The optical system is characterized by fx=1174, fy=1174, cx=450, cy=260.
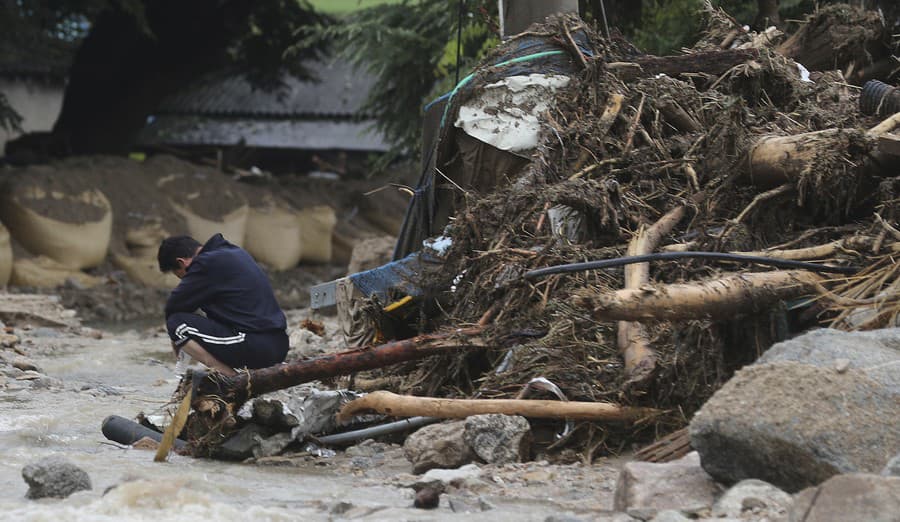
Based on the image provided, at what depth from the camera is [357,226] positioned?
68.0 feet

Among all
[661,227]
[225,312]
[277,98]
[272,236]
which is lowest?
[272,236]

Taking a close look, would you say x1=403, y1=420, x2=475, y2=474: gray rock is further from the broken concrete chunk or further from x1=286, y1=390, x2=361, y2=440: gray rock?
the broken concrete chunk

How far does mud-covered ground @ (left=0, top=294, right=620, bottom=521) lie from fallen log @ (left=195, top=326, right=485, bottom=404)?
1.09 ft

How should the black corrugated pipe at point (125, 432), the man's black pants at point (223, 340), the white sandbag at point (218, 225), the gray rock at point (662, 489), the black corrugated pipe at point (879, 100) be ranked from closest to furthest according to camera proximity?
the gray rock at point (662, 489), the black corrugated pipe at point (125, 432), the black corrugated pipe at point (879, 100), the man's black pants at point (223, 340), the white sandbag at point (218, 225)

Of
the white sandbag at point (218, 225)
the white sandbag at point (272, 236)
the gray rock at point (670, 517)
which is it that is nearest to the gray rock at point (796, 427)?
the gray rock at point (670, 517)

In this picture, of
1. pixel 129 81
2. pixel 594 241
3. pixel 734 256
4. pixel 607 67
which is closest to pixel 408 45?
pixel 129 81

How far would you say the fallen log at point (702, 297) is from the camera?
4.50m

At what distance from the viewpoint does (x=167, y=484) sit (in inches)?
161

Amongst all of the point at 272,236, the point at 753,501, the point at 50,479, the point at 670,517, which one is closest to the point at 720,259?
the point at 753,501

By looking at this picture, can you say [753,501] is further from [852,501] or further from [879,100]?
[879,100]

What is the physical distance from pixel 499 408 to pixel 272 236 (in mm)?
13865

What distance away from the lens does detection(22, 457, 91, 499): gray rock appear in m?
4.11

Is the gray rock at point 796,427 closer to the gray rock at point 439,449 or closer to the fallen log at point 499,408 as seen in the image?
the fallen log at point 499,408

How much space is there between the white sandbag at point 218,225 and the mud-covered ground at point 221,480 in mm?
9362
